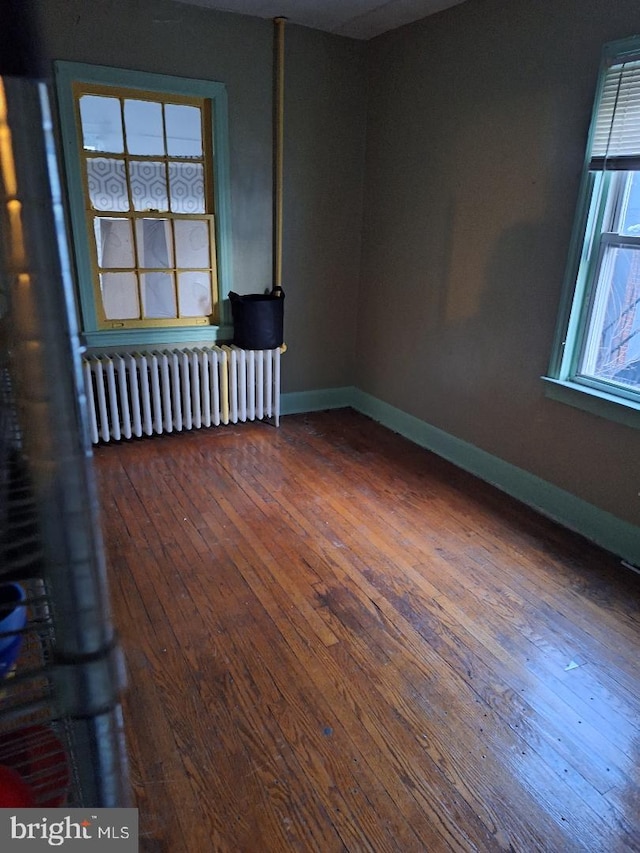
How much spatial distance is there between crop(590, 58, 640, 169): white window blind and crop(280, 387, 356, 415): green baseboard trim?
2.61 meters

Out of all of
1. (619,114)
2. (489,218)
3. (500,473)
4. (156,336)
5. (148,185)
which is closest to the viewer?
(619,114)

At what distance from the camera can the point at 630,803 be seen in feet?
5.34

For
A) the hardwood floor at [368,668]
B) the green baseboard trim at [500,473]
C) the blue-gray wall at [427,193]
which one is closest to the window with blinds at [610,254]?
the blue-gray wall at [427,193]

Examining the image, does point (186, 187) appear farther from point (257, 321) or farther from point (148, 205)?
point (257, 321)

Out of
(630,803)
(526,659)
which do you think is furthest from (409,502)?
(630,803)

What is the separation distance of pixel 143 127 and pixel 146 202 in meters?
0.44

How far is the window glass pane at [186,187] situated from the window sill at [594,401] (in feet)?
8.26

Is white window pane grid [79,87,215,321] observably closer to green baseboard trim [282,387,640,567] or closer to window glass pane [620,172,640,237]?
green baseboard trim [282,387,640,567]

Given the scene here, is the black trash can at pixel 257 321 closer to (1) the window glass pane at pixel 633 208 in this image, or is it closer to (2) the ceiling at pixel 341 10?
(2) the ceiling at pixel 341 10

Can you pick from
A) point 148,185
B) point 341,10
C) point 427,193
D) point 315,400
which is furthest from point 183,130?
point 315,400

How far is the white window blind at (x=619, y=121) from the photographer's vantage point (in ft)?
8.20

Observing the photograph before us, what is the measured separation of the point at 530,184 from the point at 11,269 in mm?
3202

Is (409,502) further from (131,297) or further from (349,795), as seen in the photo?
(131,297)

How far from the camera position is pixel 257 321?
3963mm
